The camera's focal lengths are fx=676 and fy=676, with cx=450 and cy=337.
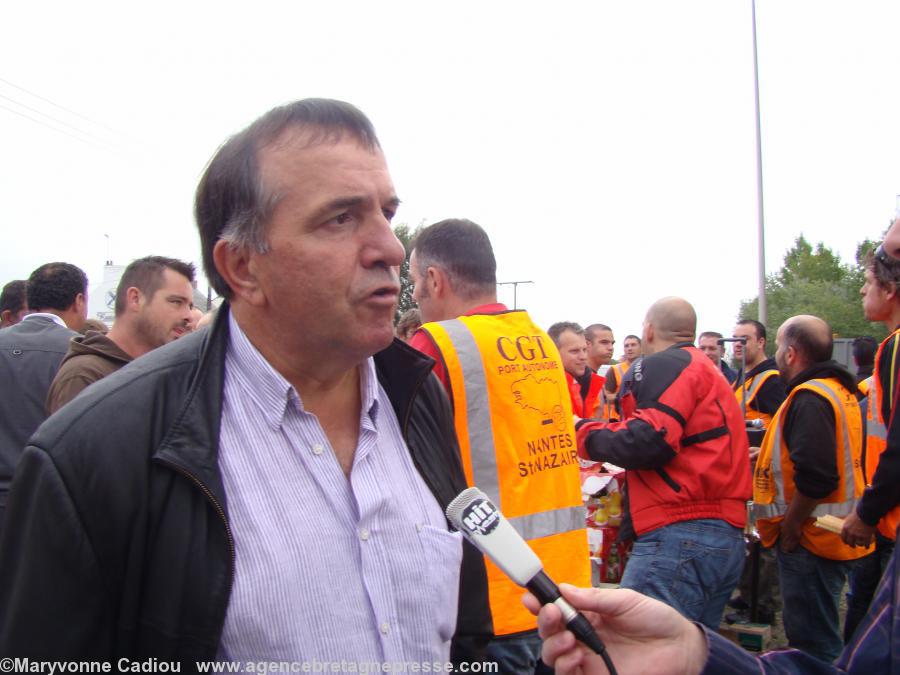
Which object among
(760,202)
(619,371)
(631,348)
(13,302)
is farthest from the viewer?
(760,202)

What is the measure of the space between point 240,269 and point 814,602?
4.38m

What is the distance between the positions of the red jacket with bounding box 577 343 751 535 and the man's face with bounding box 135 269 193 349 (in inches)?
102

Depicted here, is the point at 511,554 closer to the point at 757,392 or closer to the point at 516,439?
the point at 516,439

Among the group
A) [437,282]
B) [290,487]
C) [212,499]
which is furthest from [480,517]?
[437,282]

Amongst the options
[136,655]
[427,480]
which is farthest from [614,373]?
[136,655]

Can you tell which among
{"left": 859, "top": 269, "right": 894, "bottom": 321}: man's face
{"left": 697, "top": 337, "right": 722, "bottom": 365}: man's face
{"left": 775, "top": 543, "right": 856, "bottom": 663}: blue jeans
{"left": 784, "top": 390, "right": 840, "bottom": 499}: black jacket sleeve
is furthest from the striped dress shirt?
{"left": 697, "top": 337, "right": 722, "bottom": 365}: man's face

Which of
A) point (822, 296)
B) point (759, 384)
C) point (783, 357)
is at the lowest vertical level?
point (822, 296)

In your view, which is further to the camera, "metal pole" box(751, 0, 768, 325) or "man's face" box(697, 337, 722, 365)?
"metal pole" box(751, 0, 768, 325)

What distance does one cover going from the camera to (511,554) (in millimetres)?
1423

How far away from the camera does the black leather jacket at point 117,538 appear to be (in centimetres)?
130

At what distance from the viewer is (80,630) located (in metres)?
1.31

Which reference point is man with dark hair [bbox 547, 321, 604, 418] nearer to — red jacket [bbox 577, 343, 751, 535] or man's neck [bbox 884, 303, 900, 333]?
red jacket [bbox 577, 343, 751, 535]

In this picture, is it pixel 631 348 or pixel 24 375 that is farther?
pixel 631 348

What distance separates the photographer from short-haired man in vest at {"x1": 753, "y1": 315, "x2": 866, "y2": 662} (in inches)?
169
